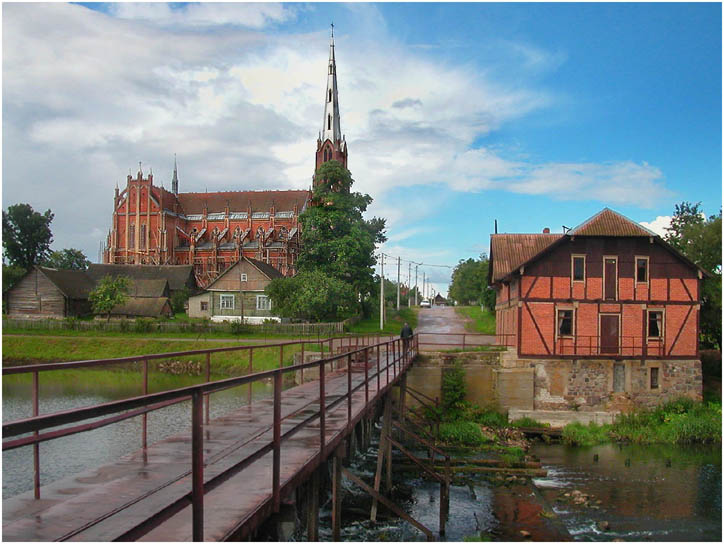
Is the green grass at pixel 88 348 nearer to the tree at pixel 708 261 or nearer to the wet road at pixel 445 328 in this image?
the wet road at pixel 445 328

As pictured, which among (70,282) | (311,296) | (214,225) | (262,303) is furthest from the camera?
(214,225)

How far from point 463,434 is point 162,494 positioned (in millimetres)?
21780

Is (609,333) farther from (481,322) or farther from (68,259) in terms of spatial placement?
(68,259)

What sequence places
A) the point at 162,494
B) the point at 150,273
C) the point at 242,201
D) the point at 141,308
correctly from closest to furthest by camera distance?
1. the point at 162,494
2. the point at 141,308
3. the point at 150,273
4. the point at 242,201

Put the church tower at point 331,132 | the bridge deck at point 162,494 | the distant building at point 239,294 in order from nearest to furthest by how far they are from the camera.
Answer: the bridge deck at point 162,494 < the distant building at point 239,294 < the church tower at point 331,132

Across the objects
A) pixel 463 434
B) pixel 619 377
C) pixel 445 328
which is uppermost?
pixel 445 328

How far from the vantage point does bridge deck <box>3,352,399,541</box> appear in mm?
4781

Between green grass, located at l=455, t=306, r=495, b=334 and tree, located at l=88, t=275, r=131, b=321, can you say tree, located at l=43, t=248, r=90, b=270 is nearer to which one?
tree, located at l=88, t=275, r=131, b=321

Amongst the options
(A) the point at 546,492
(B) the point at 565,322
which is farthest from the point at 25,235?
(A) the point at 546,492

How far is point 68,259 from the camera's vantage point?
344 feet

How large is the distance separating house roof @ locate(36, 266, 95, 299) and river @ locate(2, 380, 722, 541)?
1649 inches

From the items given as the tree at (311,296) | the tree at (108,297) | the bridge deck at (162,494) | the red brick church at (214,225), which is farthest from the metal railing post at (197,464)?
the red brick church at (214,225)

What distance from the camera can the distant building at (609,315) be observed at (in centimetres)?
2945

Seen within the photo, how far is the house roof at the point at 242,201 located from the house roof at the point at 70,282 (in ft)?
95.9
